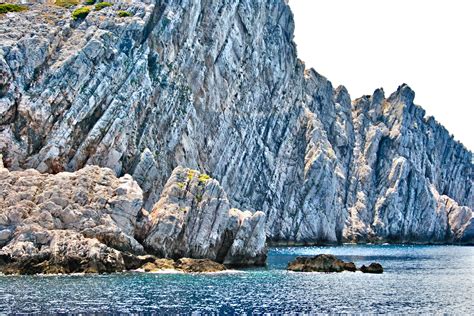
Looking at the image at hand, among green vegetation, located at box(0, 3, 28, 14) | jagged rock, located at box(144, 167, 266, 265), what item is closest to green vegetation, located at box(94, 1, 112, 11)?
green vegetation, located at box(0, 3, 28, 14)

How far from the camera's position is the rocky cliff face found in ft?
332

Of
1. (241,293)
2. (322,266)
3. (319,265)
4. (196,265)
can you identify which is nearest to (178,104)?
(319,265)

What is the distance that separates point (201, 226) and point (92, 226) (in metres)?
16.4

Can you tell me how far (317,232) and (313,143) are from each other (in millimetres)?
25239

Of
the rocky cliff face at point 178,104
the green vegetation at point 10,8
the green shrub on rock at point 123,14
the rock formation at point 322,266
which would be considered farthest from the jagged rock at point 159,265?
the green vegetation at point 10,8

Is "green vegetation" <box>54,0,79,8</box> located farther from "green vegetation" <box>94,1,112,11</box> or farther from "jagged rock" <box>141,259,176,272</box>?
"jagged rock" <box>141,259,176,272</box>

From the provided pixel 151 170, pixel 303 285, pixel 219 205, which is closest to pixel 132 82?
pixel 151 170

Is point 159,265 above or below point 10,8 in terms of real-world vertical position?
below

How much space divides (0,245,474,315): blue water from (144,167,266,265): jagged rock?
615cm

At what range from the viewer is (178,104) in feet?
421

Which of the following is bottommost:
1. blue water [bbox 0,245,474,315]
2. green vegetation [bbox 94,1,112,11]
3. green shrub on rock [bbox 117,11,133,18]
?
blue water [bbox 0,245,474,315]

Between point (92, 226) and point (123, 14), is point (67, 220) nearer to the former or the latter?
point (92, 226)

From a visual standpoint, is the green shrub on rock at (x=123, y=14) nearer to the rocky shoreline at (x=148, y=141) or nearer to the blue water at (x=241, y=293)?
the rocky shoreline at (x=148, y=141)

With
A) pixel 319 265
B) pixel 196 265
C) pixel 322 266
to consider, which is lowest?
pixel 196 265
